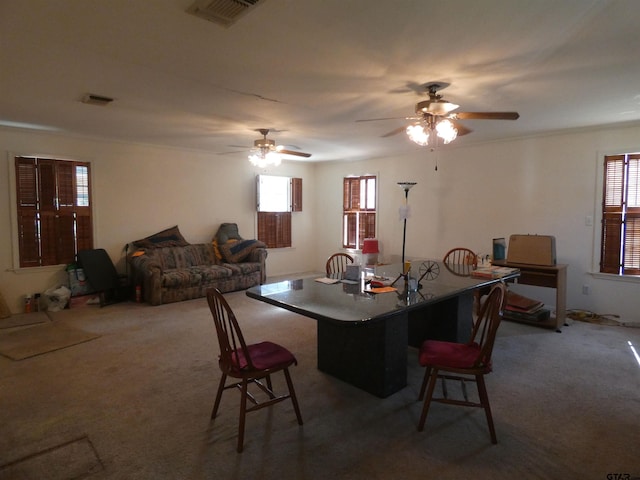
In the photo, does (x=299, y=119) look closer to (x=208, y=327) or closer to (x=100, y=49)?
(x=100, y=49)

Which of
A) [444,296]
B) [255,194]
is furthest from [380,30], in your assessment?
[255,194]

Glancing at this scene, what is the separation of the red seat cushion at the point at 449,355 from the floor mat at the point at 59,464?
75.3 inches

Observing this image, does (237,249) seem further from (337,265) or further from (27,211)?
(27,211)

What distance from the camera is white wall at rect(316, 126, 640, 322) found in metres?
4.49

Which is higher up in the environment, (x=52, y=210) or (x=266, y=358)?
(x=52, y=210)

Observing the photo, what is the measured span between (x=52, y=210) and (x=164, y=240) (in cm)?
149

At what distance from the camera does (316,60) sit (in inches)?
98.7

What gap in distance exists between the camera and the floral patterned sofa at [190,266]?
5133mm

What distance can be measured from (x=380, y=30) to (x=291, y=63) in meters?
0.72

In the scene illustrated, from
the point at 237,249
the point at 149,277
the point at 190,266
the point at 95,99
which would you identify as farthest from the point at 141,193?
the point at 95,99

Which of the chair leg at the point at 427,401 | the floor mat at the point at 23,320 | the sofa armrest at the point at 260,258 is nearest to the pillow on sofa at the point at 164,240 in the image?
the sofa armrest at the point at 260,258

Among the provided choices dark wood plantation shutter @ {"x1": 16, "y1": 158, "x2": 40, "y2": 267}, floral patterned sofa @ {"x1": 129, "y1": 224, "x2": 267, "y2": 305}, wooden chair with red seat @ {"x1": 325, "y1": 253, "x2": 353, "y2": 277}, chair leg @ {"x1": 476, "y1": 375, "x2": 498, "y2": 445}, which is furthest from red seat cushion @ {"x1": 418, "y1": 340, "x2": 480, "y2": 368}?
dark wood plantation shutter @ {"x1": 16, "y1": 158, "x2": 40, "y2": 267}

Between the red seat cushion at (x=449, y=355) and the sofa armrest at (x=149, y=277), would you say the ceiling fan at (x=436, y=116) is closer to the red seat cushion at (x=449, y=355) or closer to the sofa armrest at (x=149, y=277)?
the red seat cushion at (x=449, y=355)

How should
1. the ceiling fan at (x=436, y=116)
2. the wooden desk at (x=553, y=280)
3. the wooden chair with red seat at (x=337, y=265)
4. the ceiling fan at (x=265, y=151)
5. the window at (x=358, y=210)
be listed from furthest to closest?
the window at (x=358, y=210) → the ceiling fan at (x=265, y=151) → the wooden desk at (x=553, y=280) → the wooden chair with red seat at (x=337, y=265) → the ceiling fan at (x=436, y=116)
